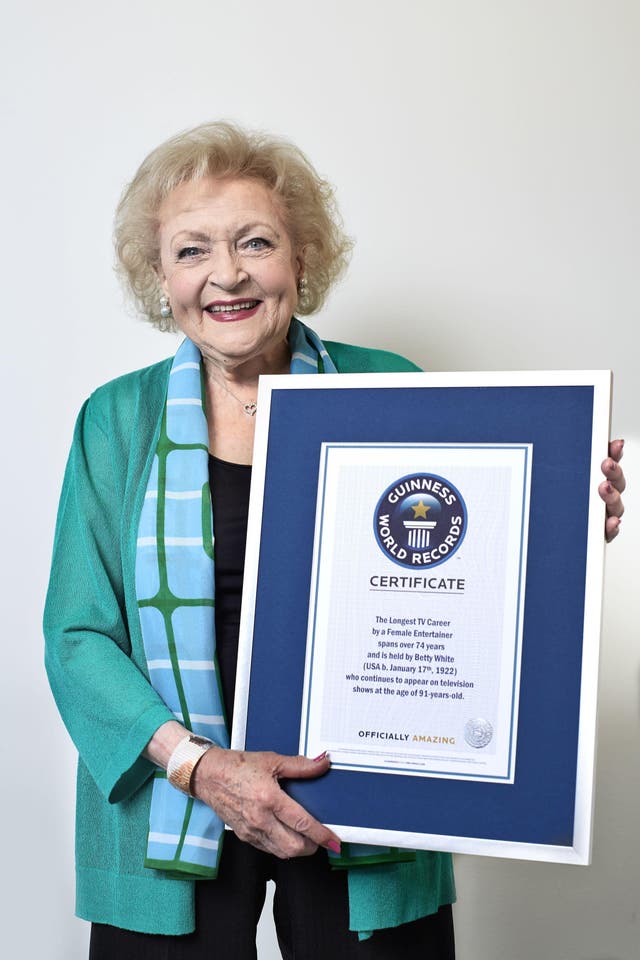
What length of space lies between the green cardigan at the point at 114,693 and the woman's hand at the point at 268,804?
15cm

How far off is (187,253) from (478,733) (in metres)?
0.78

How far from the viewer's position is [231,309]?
4.91 feet

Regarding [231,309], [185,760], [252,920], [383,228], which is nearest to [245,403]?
[231,309]

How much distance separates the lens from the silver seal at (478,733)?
3.89 ft

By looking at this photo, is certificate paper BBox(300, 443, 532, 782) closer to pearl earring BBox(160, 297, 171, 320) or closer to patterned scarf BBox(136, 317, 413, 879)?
patterned scarf BBox(136, 317, 413, 879)

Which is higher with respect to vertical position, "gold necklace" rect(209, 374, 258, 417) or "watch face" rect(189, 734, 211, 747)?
"gold necklace" rect(209, 374, 258, 417)

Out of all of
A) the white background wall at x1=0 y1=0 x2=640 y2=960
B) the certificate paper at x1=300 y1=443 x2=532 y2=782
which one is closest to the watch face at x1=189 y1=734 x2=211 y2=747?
the certificate paper at x1=300 y1=443 x2=532 y2=782

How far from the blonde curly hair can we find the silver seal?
78cm

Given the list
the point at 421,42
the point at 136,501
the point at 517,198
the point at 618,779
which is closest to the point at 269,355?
the point at 136,501

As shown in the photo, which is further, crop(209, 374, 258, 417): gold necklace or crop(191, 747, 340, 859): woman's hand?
crop(209, 374, 258, 417): gold necklace

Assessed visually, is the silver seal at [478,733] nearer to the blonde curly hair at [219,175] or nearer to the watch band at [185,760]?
the watch band at [185,760]

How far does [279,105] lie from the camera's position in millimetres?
2311

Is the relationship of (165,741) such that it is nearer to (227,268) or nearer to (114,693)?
(114,693)

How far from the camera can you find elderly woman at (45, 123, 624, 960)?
1381 millimetres
